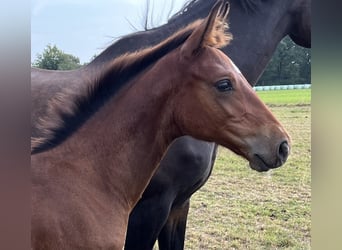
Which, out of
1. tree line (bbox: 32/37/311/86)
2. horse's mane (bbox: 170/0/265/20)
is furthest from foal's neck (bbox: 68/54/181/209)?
horse's mane (bbox: 170/0/265/20)

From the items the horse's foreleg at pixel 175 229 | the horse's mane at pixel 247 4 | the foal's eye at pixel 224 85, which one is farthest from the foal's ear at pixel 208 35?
the horse's foreleg at pixel 175 229

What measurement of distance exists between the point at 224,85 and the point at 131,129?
332 millimetres

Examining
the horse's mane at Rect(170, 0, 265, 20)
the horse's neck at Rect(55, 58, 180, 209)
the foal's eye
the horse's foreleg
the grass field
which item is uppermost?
the horse's mane at Rect(170, 0, 265, 20)

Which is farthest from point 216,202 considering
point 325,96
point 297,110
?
point 325,96

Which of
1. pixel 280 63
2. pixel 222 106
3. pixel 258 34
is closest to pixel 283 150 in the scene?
pixel 222 106

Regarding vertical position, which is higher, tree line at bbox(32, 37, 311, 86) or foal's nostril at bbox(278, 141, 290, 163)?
tree line at bbox(32, 37, 311, 86)

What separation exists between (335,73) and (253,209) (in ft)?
1.96

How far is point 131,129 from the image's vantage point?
1610 mm

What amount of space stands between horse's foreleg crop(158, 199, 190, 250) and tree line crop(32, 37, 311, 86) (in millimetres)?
572

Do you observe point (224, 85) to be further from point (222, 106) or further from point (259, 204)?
point (259, 204)

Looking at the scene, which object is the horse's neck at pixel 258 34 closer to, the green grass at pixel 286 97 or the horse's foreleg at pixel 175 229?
the green grass at pixel 286 97

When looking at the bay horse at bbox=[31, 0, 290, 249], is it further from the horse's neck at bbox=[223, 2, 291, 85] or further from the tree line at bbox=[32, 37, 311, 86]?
the horse's neck at bbox=[223, 2, 291, 85]

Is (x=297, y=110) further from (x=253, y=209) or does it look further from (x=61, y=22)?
(x=61, y=22)

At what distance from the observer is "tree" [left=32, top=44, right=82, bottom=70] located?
168cm
